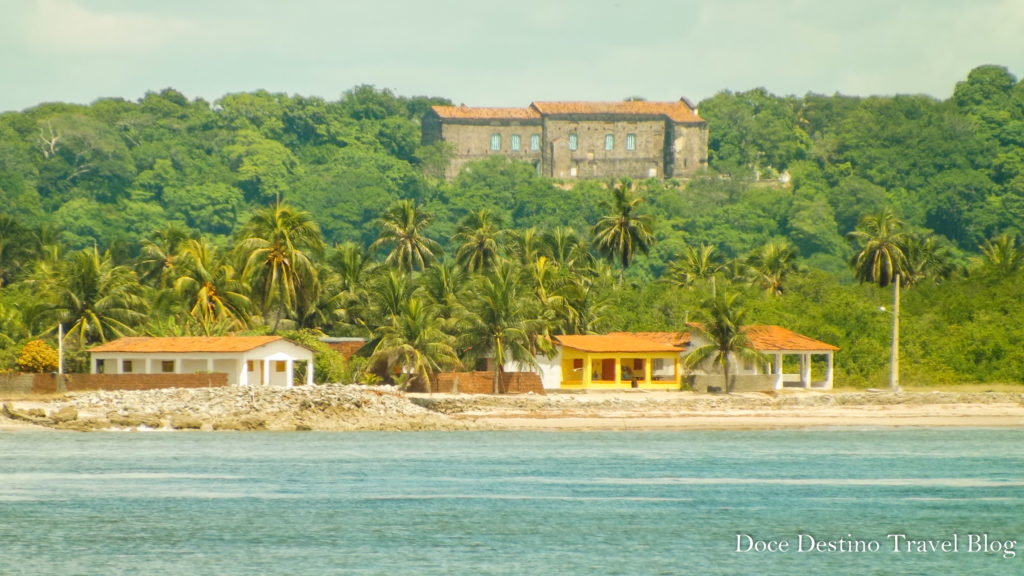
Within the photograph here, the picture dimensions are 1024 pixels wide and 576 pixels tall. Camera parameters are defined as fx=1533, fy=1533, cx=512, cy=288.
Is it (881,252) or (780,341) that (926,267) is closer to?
(881,252)

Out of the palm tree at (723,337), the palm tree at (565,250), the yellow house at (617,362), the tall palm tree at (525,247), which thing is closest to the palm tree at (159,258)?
the tall palm tree at (525,247)

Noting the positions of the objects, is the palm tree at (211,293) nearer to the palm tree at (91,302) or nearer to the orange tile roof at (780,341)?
the palm tree at (91,302)

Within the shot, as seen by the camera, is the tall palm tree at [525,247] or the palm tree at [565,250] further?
the palm tree at [565,250]

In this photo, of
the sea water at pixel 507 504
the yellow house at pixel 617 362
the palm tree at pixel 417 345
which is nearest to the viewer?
the sea water at pixel 507 504

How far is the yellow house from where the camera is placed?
7119 cm

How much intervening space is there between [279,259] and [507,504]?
109 ft

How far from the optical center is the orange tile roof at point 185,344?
66.3m

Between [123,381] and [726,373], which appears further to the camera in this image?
[726,373]

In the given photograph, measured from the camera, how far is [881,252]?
76375 millimetres

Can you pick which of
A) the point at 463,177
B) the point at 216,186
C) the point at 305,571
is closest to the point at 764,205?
the point at 463,177

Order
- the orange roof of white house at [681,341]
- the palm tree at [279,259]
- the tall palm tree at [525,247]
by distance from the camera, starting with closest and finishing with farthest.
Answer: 1. the orange roof of white house at [681,341]
2. the palm tree at [279,259]
3. the tall palm tree at [525,247]

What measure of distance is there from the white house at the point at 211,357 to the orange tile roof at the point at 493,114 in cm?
10614

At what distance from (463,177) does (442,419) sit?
112 metres

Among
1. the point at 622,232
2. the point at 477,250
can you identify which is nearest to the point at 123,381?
the point at 477,250
